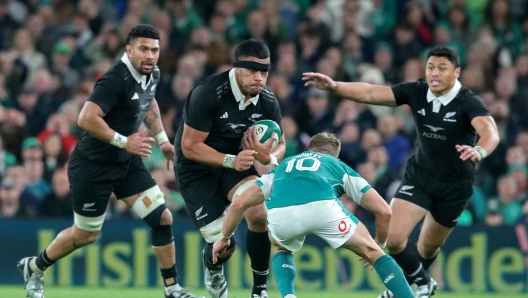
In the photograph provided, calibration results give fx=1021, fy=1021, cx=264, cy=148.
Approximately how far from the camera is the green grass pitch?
11.6 meters

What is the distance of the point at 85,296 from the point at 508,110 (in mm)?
7557

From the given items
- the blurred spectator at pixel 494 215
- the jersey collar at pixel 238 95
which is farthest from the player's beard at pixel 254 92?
the blurred spectator at pixel 494 215

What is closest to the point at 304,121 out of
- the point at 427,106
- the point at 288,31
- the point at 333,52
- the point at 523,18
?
the point at 333,52

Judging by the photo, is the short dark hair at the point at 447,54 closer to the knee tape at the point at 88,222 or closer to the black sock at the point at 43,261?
the knee tape at the point at 88,222

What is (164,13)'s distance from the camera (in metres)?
17.3

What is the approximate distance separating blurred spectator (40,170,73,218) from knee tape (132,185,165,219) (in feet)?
14.6

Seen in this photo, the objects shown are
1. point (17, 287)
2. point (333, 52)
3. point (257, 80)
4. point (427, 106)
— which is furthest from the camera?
point (333, 52)

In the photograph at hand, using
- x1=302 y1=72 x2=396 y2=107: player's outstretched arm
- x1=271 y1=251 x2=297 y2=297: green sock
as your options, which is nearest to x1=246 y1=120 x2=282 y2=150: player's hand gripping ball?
x1=302 y1=72 x2=396 y2=107: player's outstretched arm

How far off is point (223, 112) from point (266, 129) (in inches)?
16.8

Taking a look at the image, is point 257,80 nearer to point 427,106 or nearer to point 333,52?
point 427,106

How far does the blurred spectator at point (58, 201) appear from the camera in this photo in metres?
14.2

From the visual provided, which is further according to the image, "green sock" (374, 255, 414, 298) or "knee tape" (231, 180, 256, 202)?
"knee tape" (231, 180, 256, 202)

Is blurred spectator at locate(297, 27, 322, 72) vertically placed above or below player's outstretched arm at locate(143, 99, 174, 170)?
above

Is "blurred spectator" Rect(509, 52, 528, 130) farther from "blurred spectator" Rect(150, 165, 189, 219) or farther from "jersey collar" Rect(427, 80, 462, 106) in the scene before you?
"jersey collar" Rect(427, 80, 462, 106)
